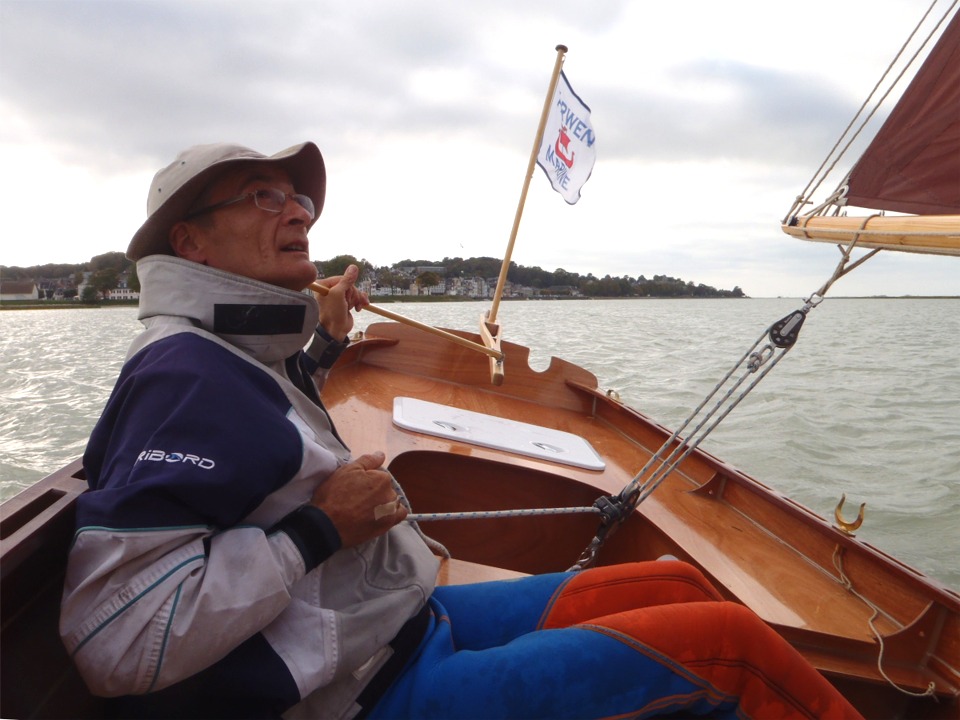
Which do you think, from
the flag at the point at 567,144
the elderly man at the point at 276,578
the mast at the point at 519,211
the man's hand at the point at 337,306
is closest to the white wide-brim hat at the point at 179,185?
the elderly man at the point at 276,578

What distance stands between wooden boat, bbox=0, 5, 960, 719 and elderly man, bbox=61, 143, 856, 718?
0.15 meters

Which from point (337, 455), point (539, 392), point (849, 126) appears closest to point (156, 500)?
point (337, 455)

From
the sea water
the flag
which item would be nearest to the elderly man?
the sea water

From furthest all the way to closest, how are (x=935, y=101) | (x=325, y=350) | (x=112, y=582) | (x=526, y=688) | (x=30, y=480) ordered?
(x=30, y=480)
(x=935, y=101)
(x=325, y=350)
(x=526, y=688)
(x=112, y=582)

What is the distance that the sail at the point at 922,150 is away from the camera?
3520mm

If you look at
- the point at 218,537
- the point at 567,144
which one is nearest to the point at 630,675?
the point at 218,537

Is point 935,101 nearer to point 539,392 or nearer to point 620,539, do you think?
point 539,392

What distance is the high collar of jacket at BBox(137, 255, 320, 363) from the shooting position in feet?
3.98

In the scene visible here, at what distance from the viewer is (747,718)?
1.19m

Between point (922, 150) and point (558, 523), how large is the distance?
3090mm

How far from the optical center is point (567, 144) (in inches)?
189

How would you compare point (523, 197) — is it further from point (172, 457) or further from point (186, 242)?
point (172, 457)

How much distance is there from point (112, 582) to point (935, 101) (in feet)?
15.1

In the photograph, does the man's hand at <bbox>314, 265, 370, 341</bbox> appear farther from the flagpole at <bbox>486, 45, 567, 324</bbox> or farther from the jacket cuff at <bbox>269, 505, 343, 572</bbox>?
the flagpole at <bbox>486, 45, 567, 324</bbox>
